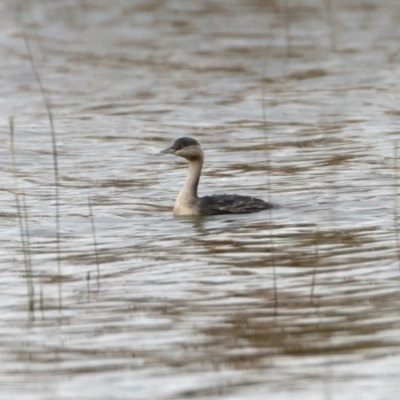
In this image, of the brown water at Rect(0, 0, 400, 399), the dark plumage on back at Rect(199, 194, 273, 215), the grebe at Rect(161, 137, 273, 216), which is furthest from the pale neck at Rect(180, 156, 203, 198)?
the brown water at Rect(0, 0, 400, 399)

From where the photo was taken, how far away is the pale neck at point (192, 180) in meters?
11.9

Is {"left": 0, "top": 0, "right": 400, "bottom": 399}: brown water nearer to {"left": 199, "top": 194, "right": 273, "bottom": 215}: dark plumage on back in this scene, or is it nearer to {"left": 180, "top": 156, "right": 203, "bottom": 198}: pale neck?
{"left": 199, "top": 194, "right": 273, "bottom": 215}: dark plumage on back

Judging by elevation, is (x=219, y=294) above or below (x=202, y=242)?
above

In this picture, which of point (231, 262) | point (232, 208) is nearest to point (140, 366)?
point (231, 262)

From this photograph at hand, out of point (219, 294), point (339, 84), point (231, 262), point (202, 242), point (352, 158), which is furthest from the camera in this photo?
point (339, 84)

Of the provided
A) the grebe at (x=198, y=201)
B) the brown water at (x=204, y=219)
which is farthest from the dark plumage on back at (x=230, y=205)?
the brown water at (x=204, y=219)

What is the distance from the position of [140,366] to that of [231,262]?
2.63m

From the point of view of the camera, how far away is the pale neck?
11.9m

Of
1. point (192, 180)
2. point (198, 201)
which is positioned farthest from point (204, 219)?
point (192, 180)

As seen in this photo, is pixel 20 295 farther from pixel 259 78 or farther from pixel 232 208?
pixel 259 78

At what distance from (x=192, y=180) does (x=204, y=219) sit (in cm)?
61

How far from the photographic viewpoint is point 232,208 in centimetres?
1150

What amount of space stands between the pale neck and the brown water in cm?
38

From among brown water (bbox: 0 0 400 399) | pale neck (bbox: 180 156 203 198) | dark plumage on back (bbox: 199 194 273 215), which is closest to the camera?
brown water (bbox: 0 0 400 399)
